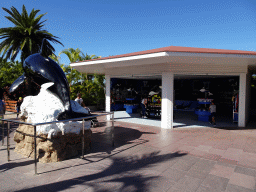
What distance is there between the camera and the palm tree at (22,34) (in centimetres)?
1619

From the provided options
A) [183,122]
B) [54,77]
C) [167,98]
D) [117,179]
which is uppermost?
[54,77]

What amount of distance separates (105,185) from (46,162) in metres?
2.11

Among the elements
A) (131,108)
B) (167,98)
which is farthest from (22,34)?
(167,98)

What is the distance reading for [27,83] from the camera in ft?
26.0

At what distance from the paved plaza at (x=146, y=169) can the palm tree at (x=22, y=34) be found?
13.3 metres

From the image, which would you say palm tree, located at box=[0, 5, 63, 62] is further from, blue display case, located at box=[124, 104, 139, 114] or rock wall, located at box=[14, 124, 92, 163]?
rock wall, located at box=[14, 124, 92, 163]

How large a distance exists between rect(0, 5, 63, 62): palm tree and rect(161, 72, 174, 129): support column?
11742 millimetres

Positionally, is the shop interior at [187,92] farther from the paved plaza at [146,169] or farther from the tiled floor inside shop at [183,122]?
the paved plaza at [146,169]

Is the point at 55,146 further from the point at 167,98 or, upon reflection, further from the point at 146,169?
the point at 167,98

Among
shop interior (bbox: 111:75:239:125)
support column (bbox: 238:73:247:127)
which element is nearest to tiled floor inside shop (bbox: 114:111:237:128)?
support column (bbox: 238:73:247:127)

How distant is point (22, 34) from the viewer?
54.9 feet

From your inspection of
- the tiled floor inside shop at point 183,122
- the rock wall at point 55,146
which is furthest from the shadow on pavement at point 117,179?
the tiled floor inside shop at point 183,122

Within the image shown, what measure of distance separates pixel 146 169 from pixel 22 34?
17.4m

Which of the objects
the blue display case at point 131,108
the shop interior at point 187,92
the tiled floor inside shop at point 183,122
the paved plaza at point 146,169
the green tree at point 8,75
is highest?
the green tree at point 8,75
